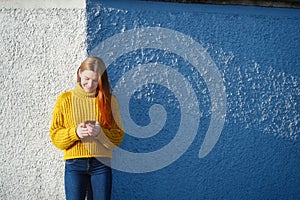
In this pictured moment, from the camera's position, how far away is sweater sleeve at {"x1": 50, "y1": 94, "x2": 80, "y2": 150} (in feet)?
10.0

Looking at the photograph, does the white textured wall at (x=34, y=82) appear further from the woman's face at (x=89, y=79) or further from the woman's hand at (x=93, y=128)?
the woman's hand at (x=93, y=128)

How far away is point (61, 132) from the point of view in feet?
10.2

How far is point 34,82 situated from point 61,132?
77 centimetres

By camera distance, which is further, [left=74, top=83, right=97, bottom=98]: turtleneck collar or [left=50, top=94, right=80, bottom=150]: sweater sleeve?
[left=74, top=83, right=97, bottom=98]: turtleneck collar

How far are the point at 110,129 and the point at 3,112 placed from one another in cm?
117

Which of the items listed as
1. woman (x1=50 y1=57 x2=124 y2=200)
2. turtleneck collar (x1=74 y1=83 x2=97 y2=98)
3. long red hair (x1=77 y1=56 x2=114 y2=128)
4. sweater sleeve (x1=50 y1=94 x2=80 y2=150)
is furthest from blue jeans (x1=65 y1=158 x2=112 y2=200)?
turtleneck collar (x1=74 y1=83 x2=97 y2=98)

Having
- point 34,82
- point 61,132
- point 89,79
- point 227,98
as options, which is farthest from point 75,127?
point 227,98

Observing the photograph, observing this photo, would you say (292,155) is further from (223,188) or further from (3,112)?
(3,112)

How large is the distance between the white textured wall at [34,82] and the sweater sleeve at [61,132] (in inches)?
19.1

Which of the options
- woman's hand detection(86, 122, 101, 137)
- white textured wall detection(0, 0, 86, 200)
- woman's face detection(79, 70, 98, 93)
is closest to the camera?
woman's hand detection(86, 122, 101, 137)

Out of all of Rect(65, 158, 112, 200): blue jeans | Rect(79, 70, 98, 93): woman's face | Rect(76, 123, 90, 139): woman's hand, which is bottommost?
Rect(65, 158, 112, 200): blue jeans

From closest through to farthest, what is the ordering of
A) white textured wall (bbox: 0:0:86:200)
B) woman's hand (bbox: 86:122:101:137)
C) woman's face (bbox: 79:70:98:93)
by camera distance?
woman's hand (bbox: 86:122:101:137) → woman's face (bbox: 79:70:98:93) → white textured wall (bbox: 0:0:86:200)

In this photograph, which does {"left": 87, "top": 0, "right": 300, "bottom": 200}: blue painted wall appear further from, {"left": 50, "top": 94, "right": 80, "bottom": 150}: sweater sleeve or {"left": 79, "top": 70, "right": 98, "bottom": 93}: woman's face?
{"left": 50, "top": 94, "right": 80, "bottom": 150}: sweater sleeve

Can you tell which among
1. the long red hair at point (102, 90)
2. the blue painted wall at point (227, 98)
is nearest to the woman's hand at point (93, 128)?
the long red hair at point (102, 90)
